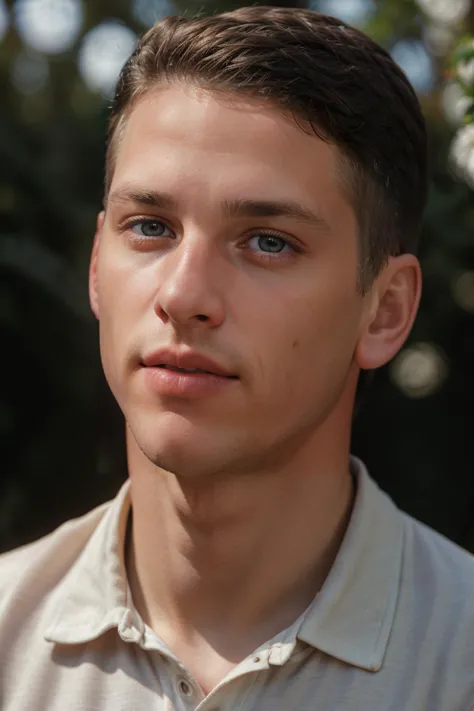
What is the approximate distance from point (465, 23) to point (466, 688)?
13.9 feet

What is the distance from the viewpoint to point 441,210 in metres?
5.01

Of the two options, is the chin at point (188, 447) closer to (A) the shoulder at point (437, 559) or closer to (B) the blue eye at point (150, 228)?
(B) the blue eye at point (150, 228)

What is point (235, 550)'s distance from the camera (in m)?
2.66

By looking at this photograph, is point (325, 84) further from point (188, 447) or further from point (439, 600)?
point (439, 600)

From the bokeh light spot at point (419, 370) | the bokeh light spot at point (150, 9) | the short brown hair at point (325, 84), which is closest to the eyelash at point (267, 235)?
the short brown hair at point (325, 84)

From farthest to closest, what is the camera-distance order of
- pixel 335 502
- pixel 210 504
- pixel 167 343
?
pixel 335 502 → pixel 210 504 → pixel 167 343

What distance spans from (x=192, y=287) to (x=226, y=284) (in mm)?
106

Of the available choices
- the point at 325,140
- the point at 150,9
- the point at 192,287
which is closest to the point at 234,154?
the point at 325,140

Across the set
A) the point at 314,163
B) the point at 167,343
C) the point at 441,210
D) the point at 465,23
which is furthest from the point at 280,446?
the point at 465,23

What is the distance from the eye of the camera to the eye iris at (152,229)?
8.43ft

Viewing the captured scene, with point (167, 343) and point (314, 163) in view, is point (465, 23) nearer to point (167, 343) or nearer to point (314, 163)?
point (314, 163)

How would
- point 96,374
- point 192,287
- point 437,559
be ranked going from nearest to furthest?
point 192,287, point 437,559, point 96,374

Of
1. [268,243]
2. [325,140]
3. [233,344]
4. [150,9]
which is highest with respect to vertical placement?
[150,9]

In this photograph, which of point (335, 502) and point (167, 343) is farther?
point (335, 502)
